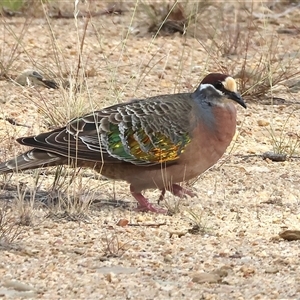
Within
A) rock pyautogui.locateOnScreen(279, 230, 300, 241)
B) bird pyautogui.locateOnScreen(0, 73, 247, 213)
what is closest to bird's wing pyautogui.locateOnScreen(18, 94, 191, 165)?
bird pyautogui.locateOnScreen(0, 73, 247, 213)

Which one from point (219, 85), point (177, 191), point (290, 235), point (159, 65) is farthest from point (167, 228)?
point (159, 65)

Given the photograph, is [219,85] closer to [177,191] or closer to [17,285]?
[177,191]

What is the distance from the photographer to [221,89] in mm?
5848

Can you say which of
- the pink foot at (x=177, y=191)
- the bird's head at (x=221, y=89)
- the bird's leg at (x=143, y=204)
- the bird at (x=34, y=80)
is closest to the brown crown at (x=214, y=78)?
the bird's head at (x=221, y=89)

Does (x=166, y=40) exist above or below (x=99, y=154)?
below

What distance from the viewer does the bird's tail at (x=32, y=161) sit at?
5711mm

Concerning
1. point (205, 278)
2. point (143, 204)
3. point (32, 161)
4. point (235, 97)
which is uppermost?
point (235, 97)

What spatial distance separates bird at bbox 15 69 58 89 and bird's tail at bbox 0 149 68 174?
8.42 feet

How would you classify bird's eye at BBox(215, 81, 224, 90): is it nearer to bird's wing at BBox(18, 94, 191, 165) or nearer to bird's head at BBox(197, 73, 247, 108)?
bird's head at BBox(197, 73, 247, 108)

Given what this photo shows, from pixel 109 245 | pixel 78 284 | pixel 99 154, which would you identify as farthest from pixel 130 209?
pixel 78 284

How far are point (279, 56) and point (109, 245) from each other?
16.9 feet

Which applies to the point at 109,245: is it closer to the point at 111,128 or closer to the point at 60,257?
the point at 60,257

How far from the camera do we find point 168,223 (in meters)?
5.41

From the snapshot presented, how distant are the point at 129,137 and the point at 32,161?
0.59 metres
